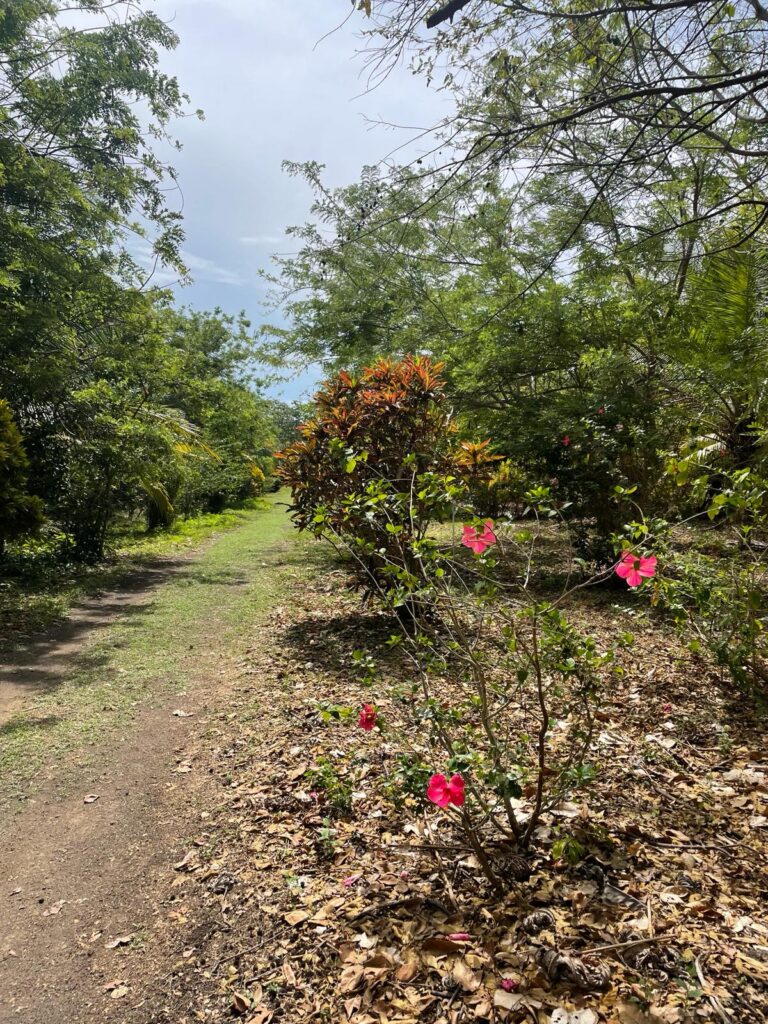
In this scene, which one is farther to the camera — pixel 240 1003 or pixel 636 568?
pixel 636 568

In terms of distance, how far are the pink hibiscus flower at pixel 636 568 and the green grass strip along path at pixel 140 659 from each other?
10.8 ft

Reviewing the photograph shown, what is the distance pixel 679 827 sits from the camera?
232cm

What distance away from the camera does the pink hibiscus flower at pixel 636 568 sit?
6.40ft

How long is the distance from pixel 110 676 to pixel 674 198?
7.47 meters

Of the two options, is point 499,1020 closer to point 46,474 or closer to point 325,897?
Result: point 325,897

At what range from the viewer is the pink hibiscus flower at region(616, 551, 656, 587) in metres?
1.95

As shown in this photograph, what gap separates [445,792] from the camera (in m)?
1.78

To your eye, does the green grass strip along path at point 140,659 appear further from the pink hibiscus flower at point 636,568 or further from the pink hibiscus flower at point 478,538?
the pink hibiscus flower at point 636,568

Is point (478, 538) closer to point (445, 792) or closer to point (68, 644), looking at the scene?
point (445, 792)

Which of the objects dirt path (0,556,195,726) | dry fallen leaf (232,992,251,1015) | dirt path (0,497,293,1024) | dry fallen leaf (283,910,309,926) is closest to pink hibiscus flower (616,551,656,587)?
dry fallen leaf (283,910,309,926)

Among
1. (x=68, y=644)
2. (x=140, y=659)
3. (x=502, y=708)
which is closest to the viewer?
(x=502, y=708)

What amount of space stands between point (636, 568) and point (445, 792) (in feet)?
3.16

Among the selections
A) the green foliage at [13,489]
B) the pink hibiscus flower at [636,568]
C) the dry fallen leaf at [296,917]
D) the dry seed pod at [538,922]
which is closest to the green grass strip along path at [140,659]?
the green foliage at [13,489]

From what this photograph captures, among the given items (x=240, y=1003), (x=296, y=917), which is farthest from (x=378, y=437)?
(x=240, y=1003)
